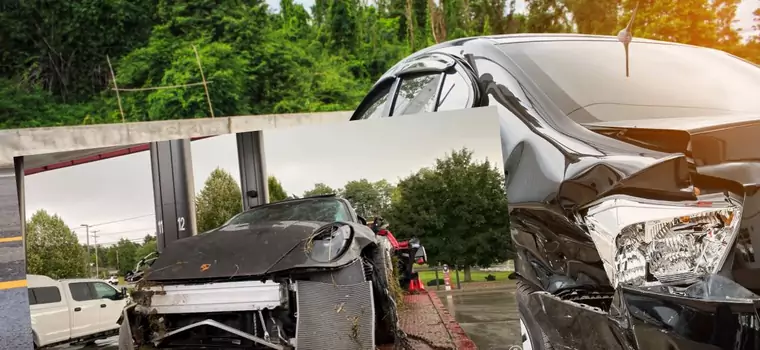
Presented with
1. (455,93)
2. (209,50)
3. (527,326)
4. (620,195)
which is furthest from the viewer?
(209,50)

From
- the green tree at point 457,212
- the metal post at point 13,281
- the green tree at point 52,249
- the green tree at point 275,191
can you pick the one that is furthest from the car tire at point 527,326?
the metal post at point 13,281

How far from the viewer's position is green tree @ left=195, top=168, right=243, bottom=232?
173cm

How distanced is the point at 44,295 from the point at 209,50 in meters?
1.28

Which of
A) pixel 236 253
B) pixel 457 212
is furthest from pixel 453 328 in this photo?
pixel 236 253

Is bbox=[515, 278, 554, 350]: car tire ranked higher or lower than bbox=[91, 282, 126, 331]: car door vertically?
lower

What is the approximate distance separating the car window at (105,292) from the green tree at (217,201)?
1.16 ft

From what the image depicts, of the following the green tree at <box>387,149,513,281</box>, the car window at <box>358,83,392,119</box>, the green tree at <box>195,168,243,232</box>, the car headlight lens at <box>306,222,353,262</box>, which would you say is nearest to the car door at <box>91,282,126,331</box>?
the green tree at <box>195,168,243,232</box>

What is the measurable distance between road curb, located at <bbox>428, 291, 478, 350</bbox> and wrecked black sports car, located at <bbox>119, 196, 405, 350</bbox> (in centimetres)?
13

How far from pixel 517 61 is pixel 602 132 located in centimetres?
37

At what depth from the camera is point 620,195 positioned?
4.52 feet

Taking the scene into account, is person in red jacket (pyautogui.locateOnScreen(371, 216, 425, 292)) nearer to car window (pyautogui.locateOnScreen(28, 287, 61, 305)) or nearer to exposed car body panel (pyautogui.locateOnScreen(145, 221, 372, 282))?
exposed car body panel (pyautogui.locateOnScreen(145, 221, 372, 282))

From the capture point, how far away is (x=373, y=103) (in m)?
2.29

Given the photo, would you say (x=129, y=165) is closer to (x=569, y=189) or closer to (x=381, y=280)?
(x=381, y=280)

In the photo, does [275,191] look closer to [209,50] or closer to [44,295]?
[44,295]
